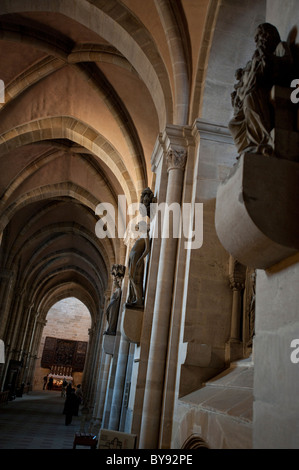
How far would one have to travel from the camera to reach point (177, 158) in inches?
236

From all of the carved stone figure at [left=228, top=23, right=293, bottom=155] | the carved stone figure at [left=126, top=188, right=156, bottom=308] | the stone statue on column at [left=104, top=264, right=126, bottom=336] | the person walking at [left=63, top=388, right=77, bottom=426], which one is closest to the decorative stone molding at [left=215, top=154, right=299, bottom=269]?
the carved stone figure at [left=228, top=23, right=293, bottom=155]

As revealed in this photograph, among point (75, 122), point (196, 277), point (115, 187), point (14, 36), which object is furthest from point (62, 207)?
point (196, 277)

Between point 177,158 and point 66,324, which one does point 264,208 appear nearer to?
point 177,158

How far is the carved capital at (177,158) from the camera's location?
5980 millimetres

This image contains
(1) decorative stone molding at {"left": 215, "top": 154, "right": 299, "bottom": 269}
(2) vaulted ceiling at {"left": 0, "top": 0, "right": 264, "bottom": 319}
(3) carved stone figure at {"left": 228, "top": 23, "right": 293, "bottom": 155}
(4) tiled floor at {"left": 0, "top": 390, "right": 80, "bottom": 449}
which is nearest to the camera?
(1) decorative stone molding at {"left": 215, "top": 154, "right": 299, "bottom": 269}

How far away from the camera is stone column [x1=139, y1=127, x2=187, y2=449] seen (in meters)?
5.12

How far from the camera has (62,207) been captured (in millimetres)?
17875

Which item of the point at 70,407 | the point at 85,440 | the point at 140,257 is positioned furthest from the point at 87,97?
the point at 70,407

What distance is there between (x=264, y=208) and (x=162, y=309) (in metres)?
3.63

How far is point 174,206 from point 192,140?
0.99 meters

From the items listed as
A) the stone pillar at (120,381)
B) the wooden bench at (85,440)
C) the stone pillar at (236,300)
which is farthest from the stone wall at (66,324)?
the stone pillar at (236,300)

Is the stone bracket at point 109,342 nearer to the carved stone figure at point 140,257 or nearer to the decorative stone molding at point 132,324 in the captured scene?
the carved stone figure at point 140,257

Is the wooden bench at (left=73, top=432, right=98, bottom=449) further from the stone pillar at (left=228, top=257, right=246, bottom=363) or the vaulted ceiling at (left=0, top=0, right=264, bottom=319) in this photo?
the vaulted ceiling at (left=0, top=0, right=264, bottom=319)

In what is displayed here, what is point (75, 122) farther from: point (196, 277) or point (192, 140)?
point (196, 277)
